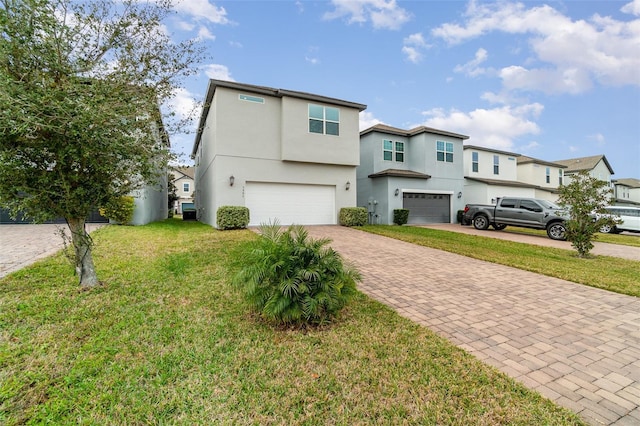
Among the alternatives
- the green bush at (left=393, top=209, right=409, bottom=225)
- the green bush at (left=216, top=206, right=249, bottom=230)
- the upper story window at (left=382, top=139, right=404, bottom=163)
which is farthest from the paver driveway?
the upper story window at (left=382, top=139, right=404, bottom=163)

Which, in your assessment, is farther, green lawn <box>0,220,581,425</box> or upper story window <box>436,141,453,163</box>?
upper story window <box>436,141,453,163</box>

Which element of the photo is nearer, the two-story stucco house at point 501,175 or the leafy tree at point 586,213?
the leafy tree at point 586,213

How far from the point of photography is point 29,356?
2.73 m

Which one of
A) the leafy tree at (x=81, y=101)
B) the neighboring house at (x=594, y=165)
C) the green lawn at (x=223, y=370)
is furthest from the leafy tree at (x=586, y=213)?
the neighboring house at (x=594, y=165)

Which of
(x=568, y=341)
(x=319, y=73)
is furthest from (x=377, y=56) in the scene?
(x=568, y=341)

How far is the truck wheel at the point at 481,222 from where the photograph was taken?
1581 cm

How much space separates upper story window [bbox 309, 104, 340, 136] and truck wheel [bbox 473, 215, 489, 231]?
9327 millimetres

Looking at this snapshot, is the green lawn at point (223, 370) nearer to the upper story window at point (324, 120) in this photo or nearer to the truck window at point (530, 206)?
the upper story window at point (324, 120)

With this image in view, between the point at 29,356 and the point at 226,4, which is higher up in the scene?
the point at 226,4

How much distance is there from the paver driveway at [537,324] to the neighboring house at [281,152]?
8.80m

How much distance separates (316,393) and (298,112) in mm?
13597

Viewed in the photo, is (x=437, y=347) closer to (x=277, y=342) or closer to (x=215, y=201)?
(x=277, y=342)

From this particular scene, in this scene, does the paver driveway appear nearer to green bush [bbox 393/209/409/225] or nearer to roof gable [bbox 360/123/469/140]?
green bush [bbox 393/209/409/225]

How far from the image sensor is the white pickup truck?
13117 millimetres
